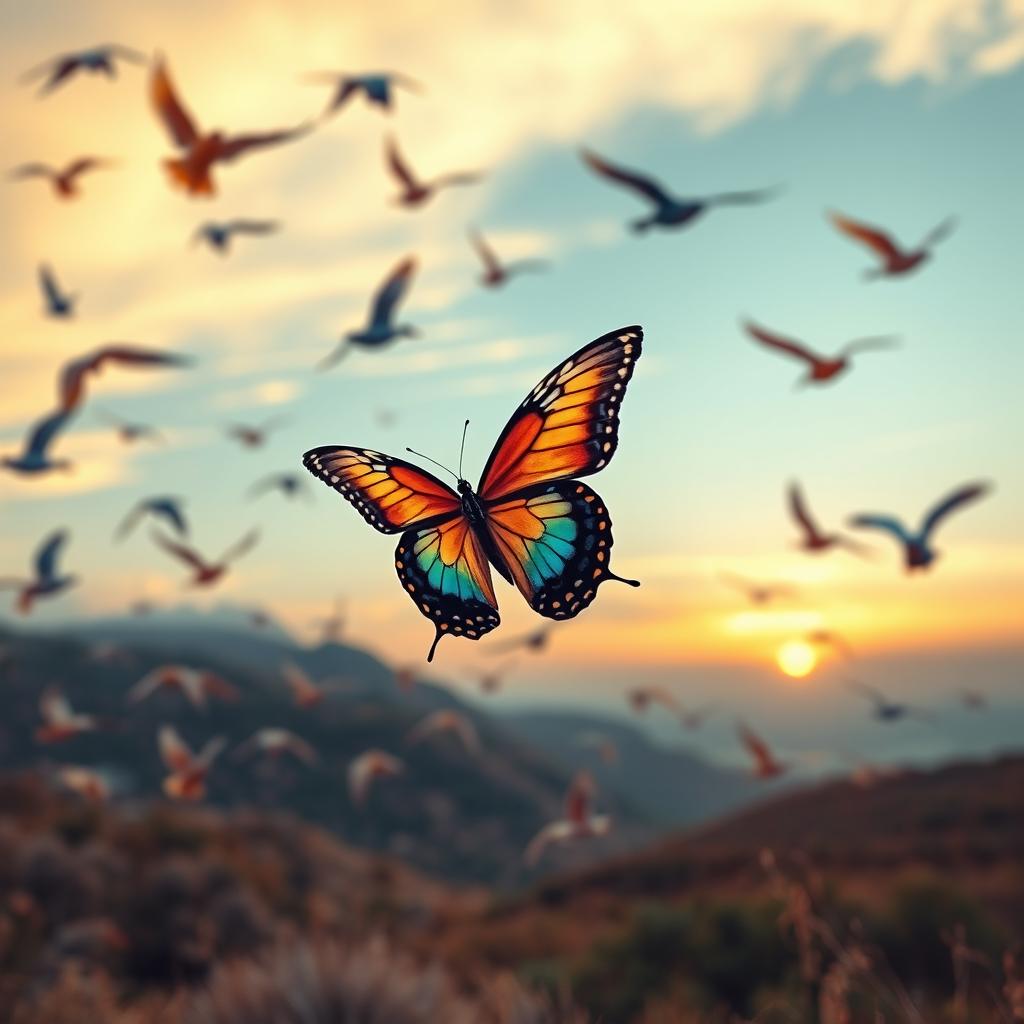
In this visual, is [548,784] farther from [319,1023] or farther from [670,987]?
[319,1023]

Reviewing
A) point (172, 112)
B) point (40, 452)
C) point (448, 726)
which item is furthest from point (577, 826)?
A: point (448, 726)

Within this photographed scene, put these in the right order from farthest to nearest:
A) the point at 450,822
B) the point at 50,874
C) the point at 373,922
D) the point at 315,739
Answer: the point at 315,739, the point at 450,822, the point at 373,922, the point at 50,874

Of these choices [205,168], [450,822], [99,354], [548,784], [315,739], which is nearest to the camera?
[99,354]

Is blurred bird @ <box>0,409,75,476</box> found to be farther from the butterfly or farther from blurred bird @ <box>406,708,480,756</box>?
blurred bird @ <box>406,708,480,756</box>

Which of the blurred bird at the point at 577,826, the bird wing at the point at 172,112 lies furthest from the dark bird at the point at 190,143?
the blurred bird at the point at 577,826

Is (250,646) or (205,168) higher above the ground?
→ (205,168)

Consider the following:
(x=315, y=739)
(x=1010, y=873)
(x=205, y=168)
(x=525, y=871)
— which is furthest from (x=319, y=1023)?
(x=315, y=739)
